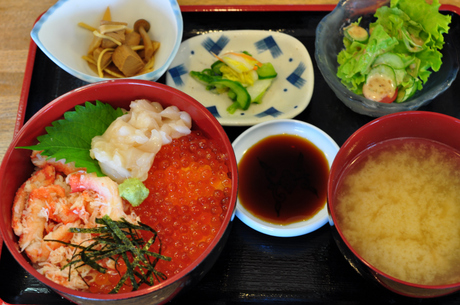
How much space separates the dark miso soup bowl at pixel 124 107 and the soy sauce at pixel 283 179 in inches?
11.3

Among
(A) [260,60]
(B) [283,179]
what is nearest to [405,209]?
(B) [283,179]

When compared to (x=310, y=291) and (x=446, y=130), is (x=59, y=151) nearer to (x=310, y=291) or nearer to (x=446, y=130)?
(x=310, y=291)

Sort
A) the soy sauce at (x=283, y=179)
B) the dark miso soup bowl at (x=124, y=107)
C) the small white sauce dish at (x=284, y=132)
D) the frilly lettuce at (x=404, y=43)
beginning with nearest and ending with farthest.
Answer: the dark miso soup bowl at (x=124, y=107)
the soy sauce at (x=283, y=179)
the small white sauce dish at (x=284, y=132)
the frilly lettuce at (x=404, y=43)

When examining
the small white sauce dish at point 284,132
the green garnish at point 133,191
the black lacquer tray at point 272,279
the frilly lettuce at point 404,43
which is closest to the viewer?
the green garnish at point 133,191

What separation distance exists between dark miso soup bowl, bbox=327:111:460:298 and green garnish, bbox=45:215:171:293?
0.61 metres

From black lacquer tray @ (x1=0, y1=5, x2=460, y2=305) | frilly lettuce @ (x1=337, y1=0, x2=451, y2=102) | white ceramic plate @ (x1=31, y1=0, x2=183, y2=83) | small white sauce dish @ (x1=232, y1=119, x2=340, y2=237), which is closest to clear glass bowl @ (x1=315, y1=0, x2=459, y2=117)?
Result: frilly lettuce @ (x1=337, y1=0, x2=451, y2=102)

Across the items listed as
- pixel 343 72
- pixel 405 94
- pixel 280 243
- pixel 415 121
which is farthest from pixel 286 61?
pixel 280 243

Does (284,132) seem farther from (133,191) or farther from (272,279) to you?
(133,191)

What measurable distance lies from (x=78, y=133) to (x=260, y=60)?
1056mm

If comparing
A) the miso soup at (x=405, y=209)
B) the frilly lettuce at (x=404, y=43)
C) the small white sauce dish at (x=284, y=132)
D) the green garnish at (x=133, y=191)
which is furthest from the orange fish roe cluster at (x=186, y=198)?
the frilly lettuce at (x=404, y=43)

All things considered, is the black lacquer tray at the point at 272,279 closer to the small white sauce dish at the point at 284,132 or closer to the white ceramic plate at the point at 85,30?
the small white sauce dish at the point at 284,132

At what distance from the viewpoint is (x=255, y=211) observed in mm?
1707

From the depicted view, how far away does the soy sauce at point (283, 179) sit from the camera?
1.71m

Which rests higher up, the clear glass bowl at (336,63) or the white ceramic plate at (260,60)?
the clear glass bowl at (336,63)
